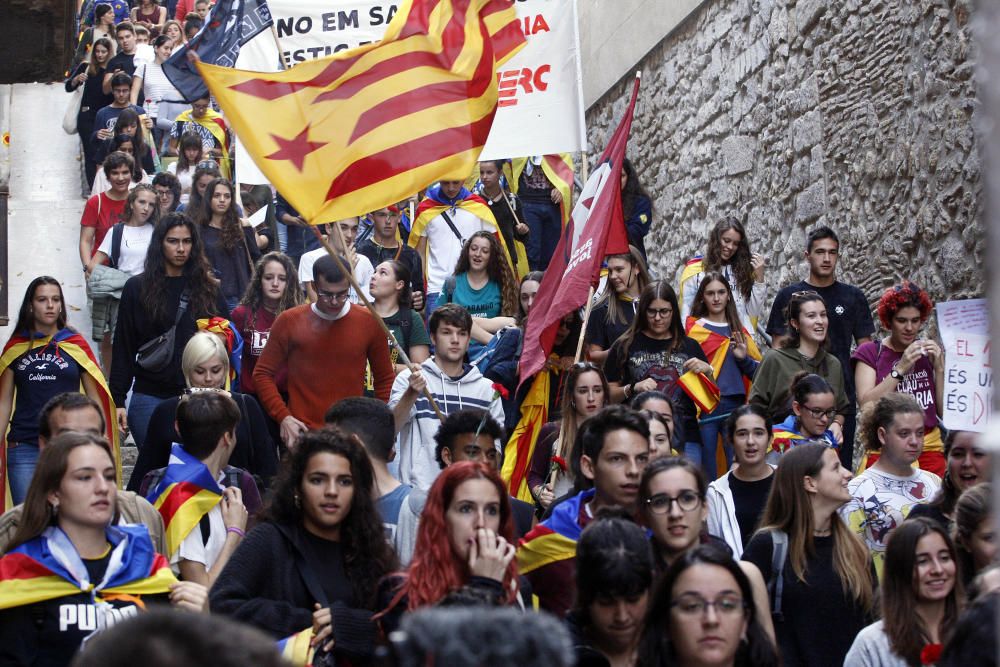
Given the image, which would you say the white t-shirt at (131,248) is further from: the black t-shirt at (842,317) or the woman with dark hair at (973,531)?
the woman with dark hair at (973,531)

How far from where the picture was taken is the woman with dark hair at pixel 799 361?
363 inches

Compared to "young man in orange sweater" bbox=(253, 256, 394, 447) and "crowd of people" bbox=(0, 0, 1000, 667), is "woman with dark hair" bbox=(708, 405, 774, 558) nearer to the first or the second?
"crowd of people" bbox=(0, 0, 1000, 667)

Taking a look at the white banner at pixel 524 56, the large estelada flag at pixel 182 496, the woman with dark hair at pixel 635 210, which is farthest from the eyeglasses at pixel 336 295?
the woman with dark hair at pixel 635 210

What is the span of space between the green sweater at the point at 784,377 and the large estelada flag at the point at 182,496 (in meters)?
3.65

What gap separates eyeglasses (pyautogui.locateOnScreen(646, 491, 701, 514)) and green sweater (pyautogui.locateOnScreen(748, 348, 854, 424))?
351cm

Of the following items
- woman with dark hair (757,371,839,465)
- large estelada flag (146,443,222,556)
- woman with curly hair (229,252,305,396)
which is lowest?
large estelada flag (146,443,222,556)

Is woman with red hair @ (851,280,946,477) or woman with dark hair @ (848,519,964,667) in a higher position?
woman with red hair @ (851,280,946,477)

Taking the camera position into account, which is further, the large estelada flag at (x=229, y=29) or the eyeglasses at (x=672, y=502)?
the large estelada flag at (x=229, y=29)

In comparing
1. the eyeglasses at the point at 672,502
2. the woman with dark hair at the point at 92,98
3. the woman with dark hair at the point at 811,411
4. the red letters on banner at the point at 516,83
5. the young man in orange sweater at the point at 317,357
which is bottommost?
the eyeglasses at the point at 672,502

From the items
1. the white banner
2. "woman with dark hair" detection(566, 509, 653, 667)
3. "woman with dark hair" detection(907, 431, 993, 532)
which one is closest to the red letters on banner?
the white banner

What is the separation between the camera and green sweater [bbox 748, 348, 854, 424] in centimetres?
915

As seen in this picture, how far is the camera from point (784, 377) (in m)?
9.23

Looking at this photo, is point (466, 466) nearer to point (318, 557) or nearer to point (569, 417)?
point (318, 557)

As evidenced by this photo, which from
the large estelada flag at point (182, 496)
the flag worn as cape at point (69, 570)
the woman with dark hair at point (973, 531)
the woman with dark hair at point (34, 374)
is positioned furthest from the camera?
the woman with dark hair at point (34, 374)
